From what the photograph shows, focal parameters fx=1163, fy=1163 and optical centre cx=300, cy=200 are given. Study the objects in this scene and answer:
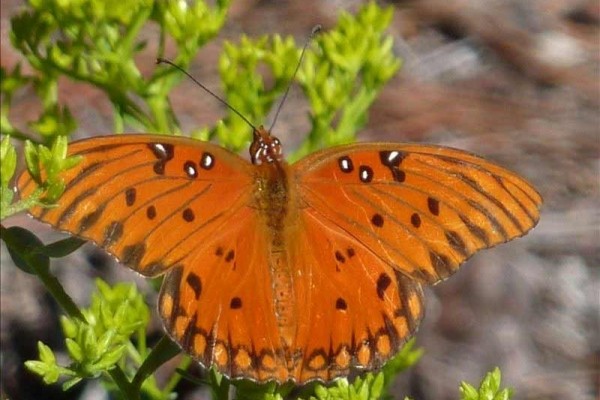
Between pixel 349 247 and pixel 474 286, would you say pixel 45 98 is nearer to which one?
pixel 349 247

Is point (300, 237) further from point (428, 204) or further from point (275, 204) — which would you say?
point (428, 204)

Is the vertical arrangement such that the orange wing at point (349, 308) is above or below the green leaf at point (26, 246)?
above

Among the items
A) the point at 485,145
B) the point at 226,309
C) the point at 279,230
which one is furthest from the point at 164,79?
the point at 485,145

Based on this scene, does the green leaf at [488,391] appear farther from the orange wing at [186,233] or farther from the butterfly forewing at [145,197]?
the butterfly forewing at [145,197]

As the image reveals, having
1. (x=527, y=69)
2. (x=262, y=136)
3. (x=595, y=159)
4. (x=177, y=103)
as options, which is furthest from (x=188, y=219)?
(x=527, y=69)

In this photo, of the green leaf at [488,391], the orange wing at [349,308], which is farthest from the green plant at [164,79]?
the green leaf at [488,391]

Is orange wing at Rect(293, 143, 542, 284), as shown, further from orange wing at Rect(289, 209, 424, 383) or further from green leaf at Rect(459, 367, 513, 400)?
green leaf at Rect(459, 367, 513, 400)

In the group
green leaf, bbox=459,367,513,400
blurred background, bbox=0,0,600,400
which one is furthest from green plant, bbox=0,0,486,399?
blurred background, bbox=0,0,600,400
